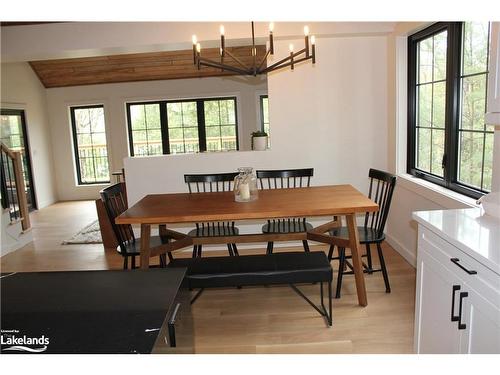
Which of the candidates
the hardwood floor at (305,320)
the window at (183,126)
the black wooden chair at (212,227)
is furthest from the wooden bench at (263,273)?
the window at (183,126)

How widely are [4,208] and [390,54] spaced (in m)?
4.90

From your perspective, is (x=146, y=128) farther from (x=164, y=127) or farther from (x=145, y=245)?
(x=145, y=245)

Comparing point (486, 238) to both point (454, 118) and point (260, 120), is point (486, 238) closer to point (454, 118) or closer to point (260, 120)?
point (454, 118)

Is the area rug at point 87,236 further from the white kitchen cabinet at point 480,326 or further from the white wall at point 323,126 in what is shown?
the white kitchen cabinet at point 480,326

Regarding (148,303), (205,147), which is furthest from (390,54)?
(205,147)

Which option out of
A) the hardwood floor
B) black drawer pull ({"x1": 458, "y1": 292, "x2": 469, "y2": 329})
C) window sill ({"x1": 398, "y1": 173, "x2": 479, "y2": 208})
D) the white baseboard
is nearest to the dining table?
the hardwood floor

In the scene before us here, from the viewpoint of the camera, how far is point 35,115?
769 centimetres

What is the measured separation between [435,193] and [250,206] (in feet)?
4.76

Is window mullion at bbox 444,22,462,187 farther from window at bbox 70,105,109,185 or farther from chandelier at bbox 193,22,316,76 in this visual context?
window at bbox 70,105,109,185

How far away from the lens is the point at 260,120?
7.86 meters

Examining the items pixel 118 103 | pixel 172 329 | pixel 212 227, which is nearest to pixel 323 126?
pixel 212 227

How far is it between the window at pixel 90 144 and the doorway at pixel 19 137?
1052 millimetres

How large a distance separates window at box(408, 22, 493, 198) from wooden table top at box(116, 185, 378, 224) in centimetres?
75

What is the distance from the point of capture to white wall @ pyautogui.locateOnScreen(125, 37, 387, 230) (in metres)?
4.25
